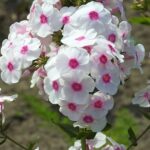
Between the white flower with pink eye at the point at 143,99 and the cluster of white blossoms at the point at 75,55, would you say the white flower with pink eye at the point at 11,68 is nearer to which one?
the cluster of white blossoms at the point at 75,55

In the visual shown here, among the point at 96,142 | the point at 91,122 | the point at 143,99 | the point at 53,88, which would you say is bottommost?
the point at 96,142

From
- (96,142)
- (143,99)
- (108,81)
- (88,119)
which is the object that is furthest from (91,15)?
(96,142)

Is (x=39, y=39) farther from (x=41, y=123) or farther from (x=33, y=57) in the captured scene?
(x=41, y=123)

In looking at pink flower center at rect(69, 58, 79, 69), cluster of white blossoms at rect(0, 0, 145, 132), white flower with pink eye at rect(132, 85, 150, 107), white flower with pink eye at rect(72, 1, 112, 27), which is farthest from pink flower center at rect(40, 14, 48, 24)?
white flower with pink eye at rect(132, 85, 150, 107)

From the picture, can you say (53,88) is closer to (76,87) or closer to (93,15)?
(76,87)

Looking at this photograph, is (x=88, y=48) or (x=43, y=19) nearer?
(x=88, y=48)

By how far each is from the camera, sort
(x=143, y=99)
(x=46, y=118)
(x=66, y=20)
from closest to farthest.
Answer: (x=66, y=20)
(x=143, y=99)
(x=46, y=118)
